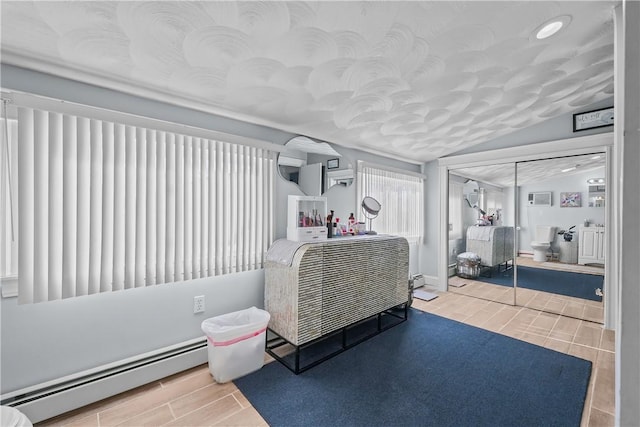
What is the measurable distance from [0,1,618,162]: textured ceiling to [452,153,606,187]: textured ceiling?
751mm

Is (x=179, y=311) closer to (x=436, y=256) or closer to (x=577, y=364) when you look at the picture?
(x=577, y=364)

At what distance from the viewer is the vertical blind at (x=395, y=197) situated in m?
3.54

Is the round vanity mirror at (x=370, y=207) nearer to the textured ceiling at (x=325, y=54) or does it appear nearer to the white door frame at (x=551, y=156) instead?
the textured ceiling at (x=325, y=54)

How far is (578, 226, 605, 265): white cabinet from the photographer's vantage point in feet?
9.94

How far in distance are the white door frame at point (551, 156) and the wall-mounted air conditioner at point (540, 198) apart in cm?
45

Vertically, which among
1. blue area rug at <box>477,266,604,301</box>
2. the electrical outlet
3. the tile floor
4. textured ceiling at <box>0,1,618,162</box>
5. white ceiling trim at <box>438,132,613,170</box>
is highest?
textured ceiling at <box>0,1,618,162</box>

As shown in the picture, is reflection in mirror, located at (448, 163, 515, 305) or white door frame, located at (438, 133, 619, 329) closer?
white door frame, located at (438, 133, 619, 329)

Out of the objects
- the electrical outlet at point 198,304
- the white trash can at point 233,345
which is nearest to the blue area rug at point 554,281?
the white trash can at point 233,345

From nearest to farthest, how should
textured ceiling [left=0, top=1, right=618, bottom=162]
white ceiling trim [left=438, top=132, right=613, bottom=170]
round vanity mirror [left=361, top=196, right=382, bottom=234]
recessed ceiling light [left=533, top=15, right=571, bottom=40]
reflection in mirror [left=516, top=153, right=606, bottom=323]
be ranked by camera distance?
textured ceiling [left=0, top=1, right=618, bottom=162] < recessed ceiling light [left=533, top=15, right=571, bottom=40] < white ceiling trim [left=438, top=132, right=613, bottom=170] < reflection in mirror [left=516, top=153, right=606, bottom=323] < round vanity mirror [left=361, top=196, right=382, bottom=234]

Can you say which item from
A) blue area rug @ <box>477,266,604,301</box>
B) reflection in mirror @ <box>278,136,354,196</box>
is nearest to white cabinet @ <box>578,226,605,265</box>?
blue area rug @ <box>477,266,604,301</box>

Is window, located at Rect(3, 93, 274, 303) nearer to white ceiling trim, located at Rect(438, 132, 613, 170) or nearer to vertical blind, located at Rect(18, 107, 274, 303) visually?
vertical blind, located at Rect(18, 107, 274, 303)

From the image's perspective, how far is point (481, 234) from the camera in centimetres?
397

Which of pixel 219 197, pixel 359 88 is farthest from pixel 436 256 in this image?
pixel 219 197

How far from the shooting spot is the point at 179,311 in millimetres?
2059
